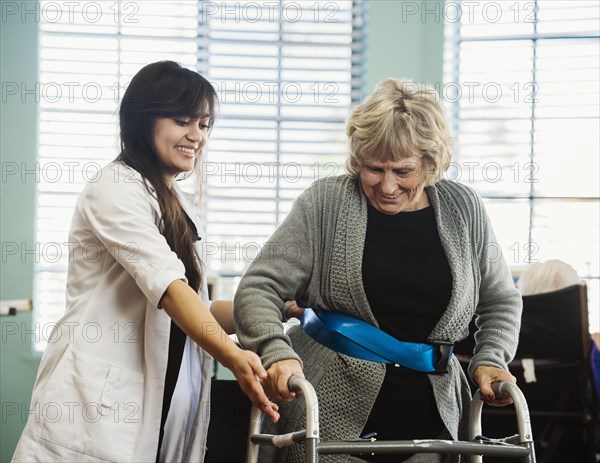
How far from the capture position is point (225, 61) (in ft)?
15.4

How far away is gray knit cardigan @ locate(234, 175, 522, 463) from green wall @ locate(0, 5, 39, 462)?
9.45 feet

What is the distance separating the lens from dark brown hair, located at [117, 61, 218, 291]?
6.45ft

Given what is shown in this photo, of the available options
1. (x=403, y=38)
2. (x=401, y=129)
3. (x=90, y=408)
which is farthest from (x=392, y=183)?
(x=403, y=38)

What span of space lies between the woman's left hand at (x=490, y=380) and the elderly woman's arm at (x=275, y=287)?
43 centimetres

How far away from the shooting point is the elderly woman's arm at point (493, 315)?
6.29ft

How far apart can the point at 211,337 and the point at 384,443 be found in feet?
1.35

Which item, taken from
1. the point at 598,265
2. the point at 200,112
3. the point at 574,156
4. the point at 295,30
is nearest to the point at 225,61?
the point at 295,30

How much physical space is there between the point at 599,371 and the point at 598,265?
3.52ft

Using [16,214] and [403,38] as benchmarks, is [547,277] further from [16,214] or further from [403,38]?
[16,214]

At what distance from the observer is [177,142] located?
79.4 inches

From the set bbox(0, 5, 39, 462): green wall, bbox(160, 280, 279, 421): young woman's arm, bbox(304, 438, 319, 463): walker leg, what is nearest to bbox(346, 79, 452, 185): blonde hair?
bbox(160, 280, 279, 421): young woman's arm

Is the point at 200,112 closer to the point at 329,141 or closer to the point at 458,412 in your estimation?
the point at 458,412

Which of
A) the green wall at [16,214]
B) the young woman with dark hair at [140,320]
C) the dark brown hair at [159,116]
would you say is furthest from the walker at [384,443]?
the green wall at [16,214]

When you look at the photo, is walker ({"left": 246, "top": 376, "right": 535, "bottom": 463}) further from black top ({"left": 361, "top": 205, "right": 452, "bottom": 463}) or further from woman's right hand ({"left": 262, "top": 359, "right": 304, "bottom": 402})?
black top ({"left": 361, "top": 205, "right": 452, "bottom": 463})
